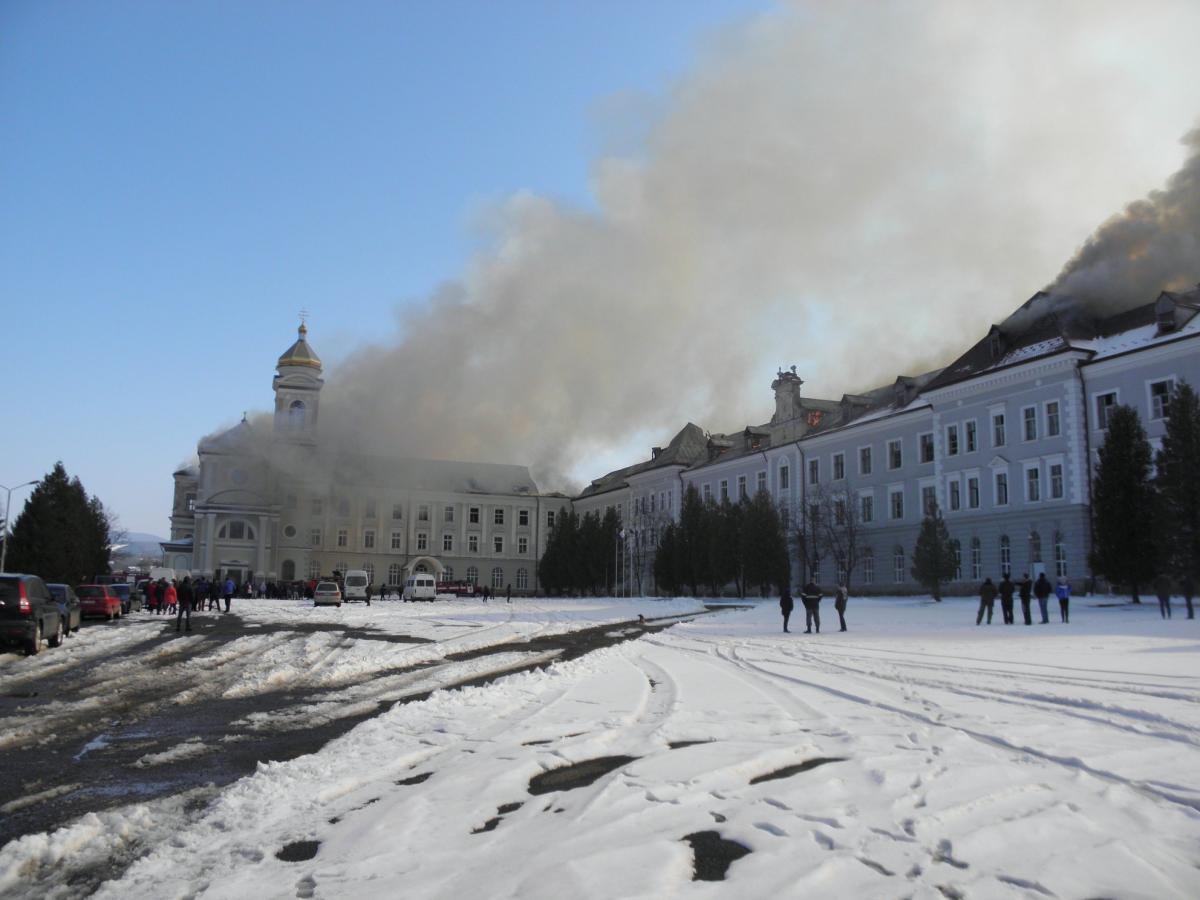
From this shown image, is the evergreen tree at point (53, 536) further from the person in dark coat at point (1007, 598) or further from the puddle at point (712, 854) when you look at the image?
the puddle at point (712, 854)

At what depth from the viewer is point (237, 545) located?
92688mm

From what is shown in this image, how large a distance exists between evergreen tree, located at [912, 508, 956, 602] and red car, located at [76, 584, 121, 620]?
37879 mm

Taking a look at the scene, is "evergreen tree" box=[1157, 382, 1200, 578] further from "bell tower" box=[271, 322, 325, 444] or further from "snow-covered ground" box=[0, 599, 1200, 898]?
"bell tower" box=[271, 322, 325, 444]

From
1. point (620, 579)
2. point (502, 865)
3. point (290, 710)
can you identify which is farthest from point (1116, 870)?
point (620, 579)

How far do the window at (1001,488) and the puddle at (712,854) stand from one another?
165 feet

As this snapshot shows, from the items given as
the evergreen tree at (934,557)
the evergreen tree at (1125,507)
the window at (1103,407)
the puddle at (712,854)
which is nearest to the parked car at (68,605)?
the puddle at (712,854)

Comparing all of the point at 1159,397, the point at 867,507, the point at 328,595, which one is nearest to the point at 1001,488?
the point at 1159,397

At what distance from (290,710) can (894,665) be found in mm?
11033

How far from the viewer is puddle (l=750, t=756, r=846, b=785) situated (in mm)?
7461

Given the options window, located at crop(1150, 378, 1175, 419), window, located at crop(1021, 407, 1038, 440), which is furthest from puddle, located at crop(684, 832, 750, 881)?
window, located at crop(1021, 407, 1038, 440)

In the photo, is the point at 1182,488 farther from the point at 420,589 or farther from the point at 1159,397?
the point at 420,589

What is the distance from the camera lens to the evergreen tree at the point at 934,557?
4709 centimetres

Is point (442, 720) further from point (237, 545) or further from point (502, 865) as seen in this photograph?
point (237, 545)

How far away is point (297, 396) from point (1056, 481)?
68869 mm
